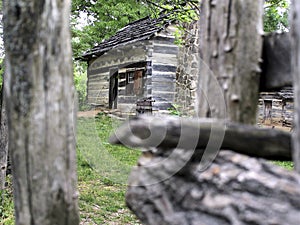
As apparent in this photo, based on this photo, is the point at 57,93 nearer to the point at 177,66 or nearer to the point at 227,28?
the point at 227,28

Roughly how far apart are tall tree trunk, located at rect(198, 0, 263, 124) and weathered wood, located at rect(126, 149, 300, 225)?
0.19 m

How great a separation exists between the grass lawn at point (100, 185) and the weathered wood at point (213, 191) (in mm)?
3126

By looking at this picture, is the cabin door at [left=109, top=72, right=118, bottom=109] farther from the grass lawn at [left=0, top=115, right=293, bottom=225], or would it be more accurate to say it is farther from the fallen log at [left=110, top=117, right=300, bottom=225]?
the fallen log at [left=110, top=117, right=300, bottom=225]

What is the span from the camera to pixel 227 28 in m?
1.33

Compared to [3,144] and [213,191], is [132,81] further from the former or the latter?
[213,191]

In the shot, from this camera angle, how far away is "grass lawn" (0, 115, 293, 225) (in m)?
4.44

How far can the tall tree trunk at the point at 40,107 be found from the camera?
4.21 feet

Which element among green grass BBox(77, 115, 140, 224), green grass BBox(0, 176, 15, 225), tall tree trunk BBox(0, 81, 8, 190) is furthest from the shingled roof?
green grass BBox(0, 176, 15, 225)

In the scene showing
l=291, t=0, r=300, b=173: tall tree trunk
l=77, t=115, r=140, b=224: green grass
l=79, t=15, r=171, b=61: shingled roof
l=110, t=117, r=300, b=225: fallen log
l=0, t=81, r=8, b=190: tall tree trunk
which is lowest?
l=77, t=115, r=140, b=224: green grass

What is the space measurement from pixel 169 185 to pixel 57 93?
0.53m

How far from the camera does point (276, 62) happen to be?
134cm

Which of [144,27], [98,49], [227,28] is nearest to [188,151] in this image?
[227,28]

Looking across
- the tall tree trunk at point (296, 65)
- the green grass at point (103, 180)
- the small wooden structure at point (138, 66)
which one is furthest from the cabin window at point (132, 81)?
the tall tree trunk at point (296, 65)

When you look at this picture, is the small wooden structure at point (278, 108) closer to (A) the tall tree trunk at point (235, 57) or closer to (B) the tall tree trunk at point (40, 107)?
(A) the tall tree trunk at point (235, 57)
